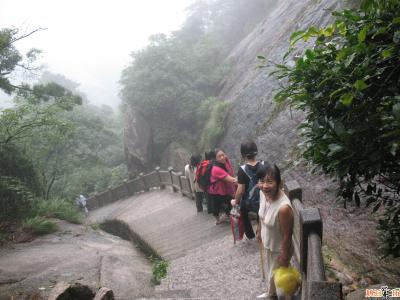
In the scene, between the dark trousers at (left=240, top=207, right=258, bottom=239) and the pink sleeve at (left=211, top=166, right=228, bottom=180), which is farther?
the pink sleeve at (left=211, top=166, right=228, bottom=180)

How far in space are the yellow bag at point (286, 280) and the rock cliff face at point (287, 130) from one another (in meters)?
0.84

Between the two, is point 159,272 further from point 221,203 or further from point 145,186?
point 145,186

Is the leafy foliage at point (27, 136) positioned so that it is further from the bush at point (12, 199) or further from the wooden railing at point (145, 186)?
the wooden railing at point (145, 186)

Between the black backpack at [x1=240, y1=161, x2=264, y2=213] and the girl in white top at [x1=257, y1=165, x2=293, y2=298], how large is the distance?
147 centimetres

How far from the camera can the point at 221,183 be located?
274 inches

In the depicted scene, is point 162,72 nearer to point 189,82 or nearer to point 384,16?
point 189,82

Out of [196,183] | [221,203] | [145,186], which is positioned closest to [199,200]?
[196,183]

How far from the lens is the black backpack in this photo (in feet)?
16.5

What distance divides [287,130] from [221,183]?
3.47 meters

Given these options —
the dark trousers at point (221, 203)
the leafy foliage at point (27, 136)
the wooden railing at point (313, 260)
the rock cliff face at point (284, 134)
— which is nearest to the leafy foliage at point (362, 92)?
the rock cliff face at point (284, 134)

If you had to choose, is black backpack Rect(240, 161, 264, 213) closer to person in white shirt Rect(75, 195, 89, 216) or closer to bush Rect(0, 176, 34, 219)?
bush Rect(0, 176, 34, 219)

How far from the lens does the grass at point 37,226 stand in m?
8.80

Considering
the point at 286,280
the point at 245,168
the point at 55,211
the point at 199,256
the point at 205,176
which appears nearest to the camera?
the point at 286,280

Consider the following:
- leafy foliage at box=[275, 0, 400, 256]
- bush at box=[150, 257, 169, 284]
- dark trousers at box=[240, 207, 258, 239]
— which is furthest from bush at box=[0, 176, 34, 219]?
leafy foliage at box=[275, 0, 400, 256]
